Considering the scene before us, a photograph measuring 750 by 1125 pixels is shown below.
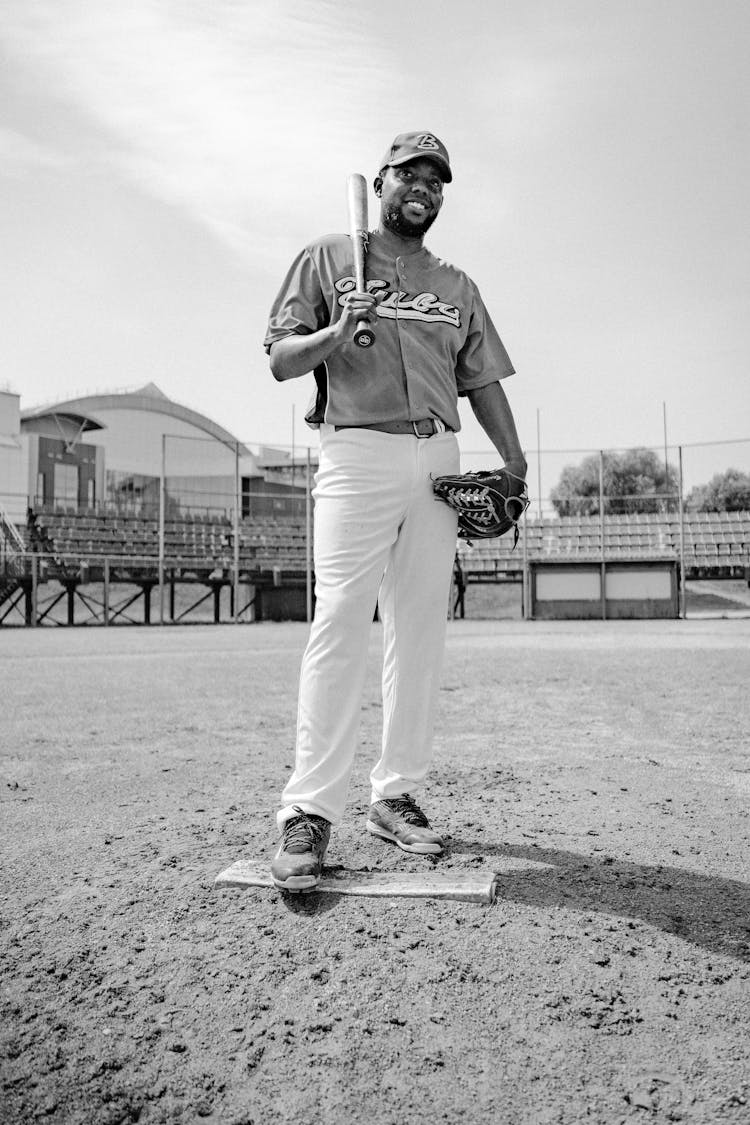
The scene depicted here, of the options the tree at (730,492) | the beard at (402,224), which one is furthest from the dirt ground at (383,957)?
the tree at (730,492)

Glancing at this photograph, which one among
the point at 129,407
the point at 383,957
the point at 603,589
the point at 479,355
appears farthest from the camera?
the point at 129,407

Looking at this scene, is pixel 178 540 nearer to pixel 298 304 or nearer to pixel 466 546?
pixel 466 546

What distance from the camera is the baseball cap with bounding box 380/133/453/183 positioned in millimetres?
2688

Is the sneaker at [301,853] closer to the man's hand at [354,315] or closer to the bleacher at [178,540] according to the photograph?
the man's hand at [354,315]

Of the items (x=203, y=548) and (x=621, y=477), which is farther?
(x=621, y=477)

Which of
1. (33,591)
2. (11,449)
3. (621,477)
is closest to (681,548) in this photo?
(33,591)

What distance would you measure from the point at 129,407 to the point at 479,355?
1686 inches

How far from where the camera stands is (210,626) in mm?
24203

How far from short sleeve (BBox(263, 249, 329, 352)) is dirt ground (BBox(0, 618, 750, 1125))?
4.93ft

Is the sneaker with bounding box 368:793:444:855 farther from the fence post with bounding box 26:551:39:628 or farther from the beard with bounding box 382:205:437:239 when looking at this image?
the fence post with bounding box 26:551:39:628

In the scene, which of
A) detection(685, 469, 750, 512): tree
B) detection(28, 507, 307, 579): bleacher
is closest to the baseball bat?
detection(28, 507, 307, 579): bleacher

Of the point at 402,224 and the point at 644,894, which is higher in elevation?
the point at 402,224

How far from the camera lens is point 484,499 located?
2.75 m

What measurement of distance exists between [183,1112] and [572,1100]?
60 centimetres
